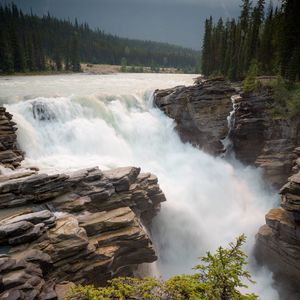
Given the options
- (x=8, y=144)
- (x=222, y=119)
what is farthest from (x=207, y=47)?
(x=8, y=144)

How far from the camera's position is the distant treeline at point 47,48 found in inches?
3209

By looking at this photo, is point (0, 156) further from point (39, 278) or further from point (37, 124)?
point (39, 278)

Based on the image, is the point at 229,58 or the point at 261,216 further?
the point at 229,58

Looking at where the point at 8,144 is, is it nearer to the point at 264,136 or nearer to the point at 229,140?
the point at 229,140

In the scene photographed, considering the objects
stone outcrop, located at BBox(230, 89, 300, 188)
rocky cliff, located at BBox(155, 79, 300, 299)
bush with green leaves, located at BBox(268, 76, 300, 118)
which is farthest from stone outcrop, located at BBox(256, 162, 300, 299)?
bush with green leaves, located at BBox(268, 76, 300, 118)

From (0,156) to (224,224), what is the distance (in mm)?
20682

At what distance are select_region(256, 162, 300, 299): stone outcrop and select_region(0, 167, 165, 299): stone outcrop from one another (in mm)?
9583

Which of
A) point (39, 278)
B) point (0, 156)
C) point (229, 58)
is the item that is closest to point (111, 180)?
point (39, 278)

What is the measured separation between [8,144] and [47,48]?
13582 centimetres

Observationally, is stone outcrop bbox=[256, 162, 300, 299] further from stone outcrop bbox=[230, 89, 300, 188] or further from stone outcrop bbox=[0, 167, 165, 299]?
stone outcrop bbox=[230, 89, 300, 188]

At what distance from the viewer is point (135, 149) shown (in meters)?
33.9

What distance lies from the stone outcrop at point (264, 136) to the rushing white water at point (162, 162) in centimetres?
187

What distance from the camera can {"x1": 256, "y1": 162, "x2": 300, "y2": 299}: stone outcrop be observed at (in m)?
20.2

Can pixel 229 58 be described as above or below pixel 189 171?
above
